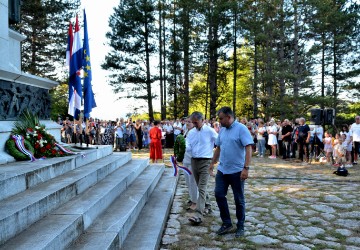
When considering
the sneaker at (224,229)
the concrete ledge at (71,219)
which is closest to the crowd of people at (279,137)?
the concrete ledge at (71,219)

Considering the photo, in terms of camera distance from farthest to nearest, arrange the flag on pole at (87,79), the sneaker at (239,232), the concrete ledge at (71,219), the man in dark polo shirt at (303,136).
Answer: the man in dark polo shirt at (303,136), the flag on pole at (87,79), the sneaker at (239,232), the concrete ledge at (71,219)

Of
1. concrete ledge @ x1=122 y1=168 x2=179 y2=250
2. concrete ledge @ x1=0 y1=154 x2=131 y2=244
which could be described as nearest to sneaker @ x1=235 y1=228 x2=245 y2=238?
concrete ledge @ x1=122 y1=168 x2=179 y2=250

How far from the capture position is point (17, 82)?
22.0 feet

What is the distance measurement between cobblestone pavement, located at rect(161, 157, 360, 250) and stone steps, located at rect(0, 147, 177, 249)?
0.46 meters

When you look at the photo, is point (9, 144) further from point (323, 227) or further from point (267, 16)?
point (267, 16)

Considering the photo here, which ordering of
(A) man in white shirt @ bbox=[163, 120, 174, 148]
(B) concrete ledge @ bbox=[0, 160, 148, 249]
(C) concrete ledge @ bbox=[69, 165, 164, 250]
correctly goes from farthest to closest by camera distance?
(A) man in white shirt @ bbox=[163, 120, 174, 148]
(C) concrete ledge @ bbox=[69, 165, 164, 250]
(B) concrete ledge @ bbox=[0, 160, 148, 249]

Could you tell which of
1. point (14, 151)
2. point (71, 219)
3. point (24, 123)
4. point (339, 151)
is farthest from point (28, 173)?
point (339, 151)

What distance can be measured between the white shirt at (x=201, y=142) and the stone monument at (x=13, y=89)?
3196mm

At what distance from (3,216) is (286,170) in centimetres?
942

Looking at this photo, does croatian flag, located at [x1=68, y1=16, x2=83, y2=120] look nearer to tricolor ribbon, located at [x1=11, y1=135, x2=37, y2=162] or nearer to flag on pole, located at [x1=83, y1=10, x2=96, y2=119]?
flag on pole, located at [x1=83, y1=10, x2=96, y2=119]

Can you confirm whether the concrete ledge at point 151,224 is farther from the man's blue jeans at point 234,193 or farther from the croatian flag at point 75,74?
the croatian flag at point 75,74

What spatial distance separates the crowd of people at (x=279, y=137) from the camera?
1197 centimetres

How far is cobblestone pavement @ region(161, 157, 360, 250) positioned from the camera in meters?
4.35

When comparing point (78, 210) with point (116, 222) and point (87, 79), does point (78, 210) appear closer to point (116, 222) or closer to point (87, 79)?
point (116, 222)
